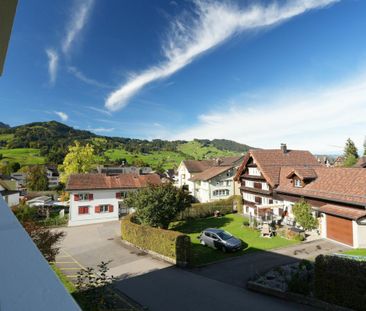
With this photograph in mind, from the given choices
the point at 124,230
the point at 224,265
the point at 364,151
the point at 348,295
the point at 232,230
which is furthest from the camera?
the point at 364,151

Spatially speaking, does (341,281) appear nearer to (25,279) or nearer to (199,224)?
(25,279)

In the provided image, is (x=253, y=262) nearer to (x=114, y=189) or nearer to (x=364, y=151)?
(x=114, y=189)

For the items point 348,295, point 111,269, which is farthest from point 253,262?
point 111,269

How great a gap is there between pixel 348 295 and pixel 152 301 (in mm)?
9316

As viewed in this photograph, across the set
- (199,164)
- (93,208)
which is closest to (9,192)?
(93,208)

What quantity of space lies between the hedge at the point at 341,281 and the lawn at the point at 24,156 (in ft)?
357

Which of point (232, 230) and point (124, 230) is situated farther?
point (232, 230)

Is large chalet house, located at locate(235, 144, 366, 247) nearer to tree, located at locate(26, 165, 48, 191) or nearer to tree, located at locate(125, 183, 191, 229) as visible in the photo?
tree, located at locate(125, 183, 191, 229)

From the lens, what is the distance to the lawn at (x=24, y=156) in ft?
342

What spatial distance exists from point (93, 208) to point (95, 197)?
1.58m

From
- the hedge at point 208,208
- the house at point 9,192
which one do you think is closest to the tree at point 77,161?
the house at point 9,192

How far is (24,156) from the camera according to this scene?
11125 cm

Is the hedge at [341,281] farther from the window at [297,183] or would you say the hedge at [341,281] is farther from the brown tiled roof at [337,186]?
the window at [297,183]

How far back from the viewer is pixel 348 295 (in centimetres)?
1239
